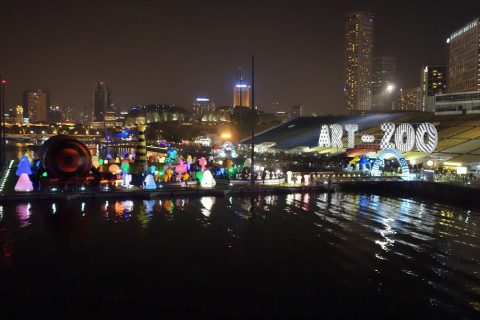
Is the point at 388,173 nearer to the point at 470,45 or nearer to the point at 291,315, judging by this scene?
the point at 291,315

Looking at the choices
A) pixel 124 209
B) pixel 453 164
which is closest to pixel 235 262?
pixel 124 209

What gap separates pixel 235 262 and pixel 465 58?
152 meters

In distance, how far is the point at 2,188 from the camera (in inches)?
1419

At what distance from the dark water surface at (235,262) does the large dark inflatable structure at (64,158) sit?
5.08 m

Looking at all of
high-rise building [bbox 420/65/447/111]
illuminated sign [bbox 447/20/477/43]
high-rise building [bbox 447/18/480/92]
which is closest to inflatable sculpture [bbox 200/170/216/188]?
high-rise building [bbox 447/18/480/92]

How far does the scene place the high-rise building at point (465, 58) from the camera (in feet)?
466

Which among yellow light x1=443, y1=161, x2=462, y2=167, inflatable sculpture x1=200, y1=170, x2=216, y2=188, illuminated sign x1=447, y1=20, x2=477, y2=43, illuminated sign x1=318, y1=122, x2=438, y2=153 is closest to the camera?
inflatable sculpture x1=200, y1=170, x2=216, y2=188

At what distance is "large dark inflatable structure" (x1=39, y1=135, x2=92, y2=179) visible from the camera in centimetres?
3544

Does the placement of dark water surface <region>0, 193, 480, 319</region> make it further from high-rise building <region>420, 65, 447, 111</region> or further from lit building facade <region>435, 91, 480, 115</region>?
high-rise building <region>420, 65, 447, 111</region>

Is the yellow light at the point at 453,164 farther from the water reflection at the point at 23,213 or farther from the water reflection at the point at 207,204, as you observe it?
the water reflection at the point at 23,213

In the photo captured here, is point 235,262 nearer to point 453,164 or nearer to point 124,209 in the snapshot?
point 124,209

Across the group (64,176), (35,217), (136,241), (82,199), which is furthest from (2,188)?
(136,241)

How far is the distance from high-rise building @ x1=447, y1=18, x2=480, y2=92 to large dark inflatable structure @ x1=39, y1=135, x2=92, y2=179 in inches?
5124

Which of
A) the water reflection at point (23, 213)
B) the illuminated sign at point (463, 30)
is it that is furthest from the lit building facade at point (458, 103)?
the illuminated sign at point (463, 30)
